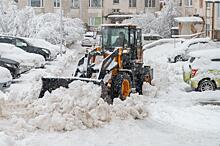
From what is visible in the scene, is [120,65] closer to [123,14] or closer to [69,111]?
[69,111]

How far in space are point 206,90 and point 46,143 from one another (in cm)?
909

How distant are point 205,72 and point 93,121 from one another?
7241 mm

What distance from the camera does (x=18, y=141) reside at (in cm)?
998

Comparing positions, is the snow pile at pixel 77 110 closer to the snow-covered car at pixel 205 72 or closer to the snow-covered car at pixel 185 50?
the snow-covered car at pixel 205 72

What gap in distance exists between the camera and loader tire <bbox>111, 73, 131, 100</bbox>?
49.2 ft

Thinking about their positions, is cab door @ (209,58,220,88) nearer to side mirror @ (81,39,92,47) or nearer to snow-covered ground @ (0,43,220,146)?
snow-covered ground @ (0,43,220,146)

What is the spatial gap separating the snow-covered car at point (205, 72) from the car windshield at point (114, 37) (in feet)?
9.55

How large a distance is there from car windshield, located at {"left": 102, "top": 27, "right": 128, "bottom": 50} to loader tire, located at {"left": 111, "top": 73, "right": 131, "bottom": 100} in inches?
59.7

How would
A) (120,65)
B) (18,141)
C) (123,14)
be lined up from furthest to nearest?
(123,14) → (120,65) → (18,141)

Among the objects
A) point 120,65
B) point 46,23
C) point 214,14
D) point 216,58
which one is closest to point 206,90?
point 216,58

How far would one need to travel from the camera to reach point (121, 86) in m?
15.1

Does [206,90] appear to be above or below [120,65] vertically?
below

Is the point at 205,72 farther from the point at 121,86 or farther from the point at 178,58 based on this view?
the point at 178,58

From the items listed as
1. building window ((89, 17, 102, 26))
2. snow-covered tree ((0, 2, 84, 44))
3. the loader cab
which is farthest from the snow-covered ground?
building window ((89, 17, 102, 26))
